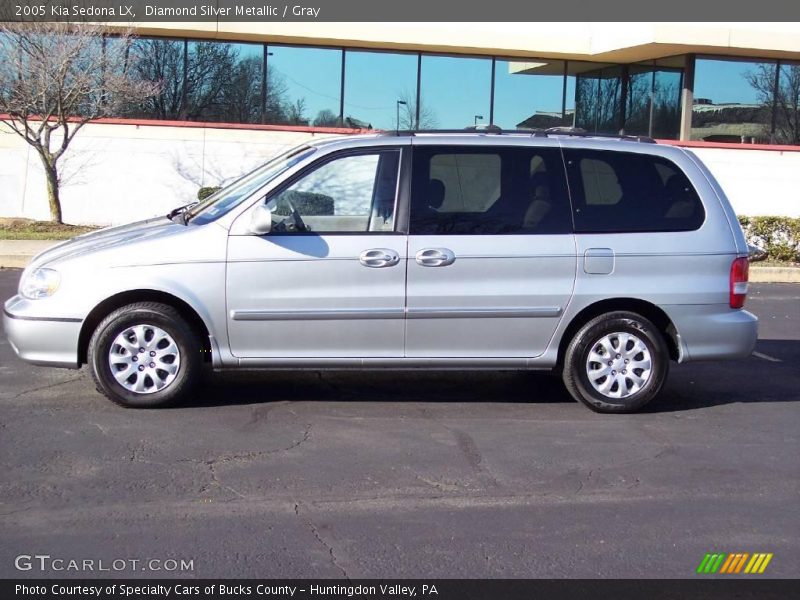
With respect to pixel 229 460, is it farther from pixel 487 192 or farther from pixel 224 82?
pixel 224 82

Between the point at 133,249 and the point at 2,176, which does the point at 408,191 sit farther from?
the point at 2,176

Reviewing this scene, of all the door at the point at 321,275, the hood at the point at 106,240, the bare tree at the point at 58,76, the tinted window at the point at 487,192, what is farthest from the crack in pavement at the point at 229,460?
the bare tree at the point at 58,76

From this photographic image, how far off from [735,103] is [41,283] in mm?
17227

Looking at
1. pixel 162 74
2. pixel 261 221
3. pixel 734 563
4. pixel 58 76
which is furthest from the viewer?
pixel 162 74

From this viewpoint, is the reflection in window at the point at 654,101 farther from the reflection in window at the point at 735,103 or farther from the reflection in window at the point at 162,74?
the reflection in window at the point at 162,74

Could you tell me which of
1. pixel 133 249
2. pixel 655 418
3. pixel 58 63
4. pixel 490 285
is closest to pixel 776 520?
pixel 655 418

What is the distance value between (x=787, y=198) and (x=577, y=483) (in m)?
16.5

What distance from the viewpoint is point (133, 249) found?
622cm

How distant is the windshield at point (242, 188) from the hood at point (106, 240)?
0.20 m

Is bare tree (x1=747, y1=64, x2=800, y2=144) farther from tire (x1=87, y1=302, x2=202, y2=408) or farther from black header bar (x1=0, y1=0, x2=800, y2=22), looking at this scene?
tire (x1=87, y1=302, x2=202, y2=408)

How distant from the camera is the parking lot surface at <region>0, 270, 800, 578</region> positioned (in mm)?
4188

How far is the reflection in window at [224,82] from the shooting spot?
19.2 metres

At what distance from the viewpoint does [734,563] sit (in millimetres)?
4211

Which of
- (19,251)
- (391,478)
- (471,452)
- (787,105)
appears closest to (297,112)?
(19,251)
